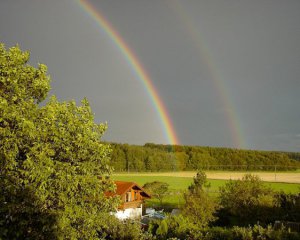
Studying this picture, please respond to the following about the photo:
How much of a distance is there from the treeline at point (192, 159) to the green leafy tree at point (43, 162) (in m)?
133

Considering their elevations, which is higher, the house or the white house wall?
the house

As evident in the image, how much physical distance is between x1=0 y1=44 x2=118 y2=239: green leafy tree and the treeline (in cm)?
13255

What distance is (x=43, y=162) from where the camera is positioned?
1375 cm

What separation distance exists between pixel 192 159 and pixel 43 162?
15021 centimetres

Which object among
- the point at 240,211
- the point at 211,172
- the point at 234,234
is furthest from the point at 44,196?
the point at 211,172

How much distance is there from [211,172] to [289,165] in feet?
100.0

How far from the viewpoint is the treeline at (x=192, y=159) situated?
149500mm

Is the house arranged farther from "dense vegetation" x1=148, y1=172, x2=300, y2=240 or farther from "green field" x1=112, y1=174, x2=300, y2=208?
"dense vegetation" x1=148, y1=172, x2=300, y2=240

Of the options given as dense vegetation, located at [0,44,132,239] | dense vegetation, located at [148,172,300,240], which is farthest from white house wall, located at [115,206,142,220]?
dense vegetation, located at [0,44,132,239]

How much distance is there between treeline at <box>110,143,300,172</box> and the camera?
149500 mm

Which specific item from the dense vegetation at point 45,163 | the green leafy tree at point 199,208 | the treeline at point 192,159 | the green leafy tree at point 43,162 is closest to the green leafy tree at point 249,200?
the green leafy tree at point 199,208

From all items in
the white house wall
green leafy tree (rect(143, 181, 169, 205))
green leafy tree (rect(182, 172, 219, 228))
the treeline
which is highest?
the treeline

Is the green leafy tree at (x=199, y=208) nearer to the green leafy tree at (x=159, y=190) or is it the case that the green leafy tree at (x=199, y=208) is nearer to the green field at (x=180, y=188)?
the green field at (x=180, y=188)

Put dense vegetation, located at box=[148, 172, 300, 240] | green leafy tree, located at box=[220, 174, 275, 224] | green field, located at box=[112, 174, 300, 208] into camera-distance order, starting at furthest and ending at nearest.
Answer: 1. green field, located at box=[112, 174, 300, 208]
2. green leafy tree, located at box=[220, 174, 275, 224]
3. dense vegetation, located at box=[148, 172, 300, 240]
